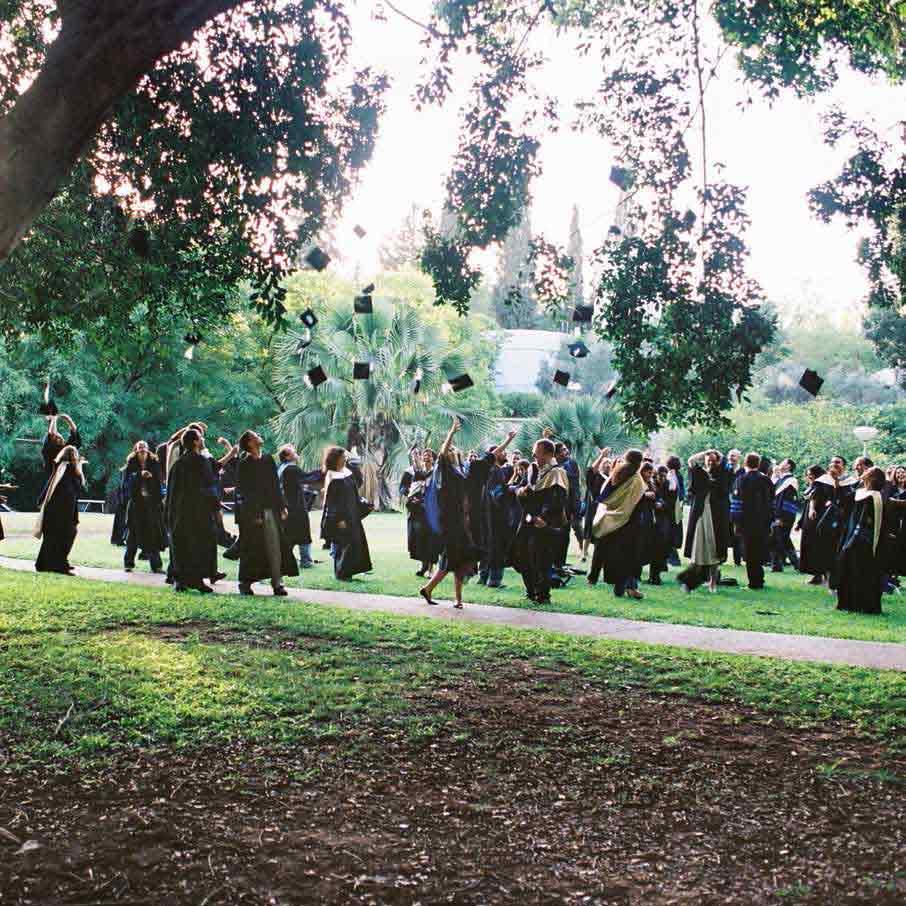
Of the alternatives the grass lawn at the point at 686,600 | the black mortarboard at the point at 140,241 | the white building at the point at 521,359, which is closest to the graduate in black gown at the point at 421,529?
the grass lawn at the point at 686,600

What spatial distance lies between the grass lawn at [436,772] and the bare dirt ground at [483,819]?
0.01 meters

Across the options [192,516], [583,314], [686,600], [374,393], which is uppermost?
[374,393]

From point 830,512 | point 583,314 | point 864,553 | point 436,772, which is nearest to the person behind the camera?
point 436,772

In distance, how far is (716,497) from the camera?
45.8ft

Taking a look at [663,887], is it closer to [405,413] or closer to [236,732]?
[236,732]

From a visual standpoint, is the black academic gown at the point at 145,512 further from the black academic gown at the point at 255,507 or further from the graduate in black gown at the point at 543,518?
the graduate in black gown at the point at 543,518

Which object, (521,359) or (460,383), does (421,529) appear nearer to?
(460,383)

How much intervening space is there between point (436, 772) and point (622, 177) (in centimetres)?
655

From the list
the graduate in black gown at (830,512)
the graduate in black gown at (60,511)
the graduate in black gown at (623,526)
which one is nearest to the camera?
the graduate in black gown at (623,526)

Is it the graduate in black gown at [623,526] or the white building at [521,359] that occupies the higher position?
the white building at [521,359]

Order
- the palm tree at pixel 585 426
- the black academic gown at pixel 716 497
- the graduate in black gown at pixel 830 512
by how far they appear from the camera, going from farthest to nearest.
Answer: the palm tree at pixel 585 426 < the graduate in black gown at pixel 830 512 < the black academic gown at pixel 716 497

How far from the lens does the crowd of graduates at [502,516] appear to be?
11852 millimetres

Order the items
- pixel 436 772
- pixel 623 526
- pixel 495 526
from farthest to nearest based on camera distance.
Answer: pixel 495 526 → pixel 623 526 → pixel 436 772

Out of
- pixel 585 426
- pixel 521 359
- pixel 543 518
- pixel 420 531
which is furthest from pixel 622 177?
pixel 521 359
